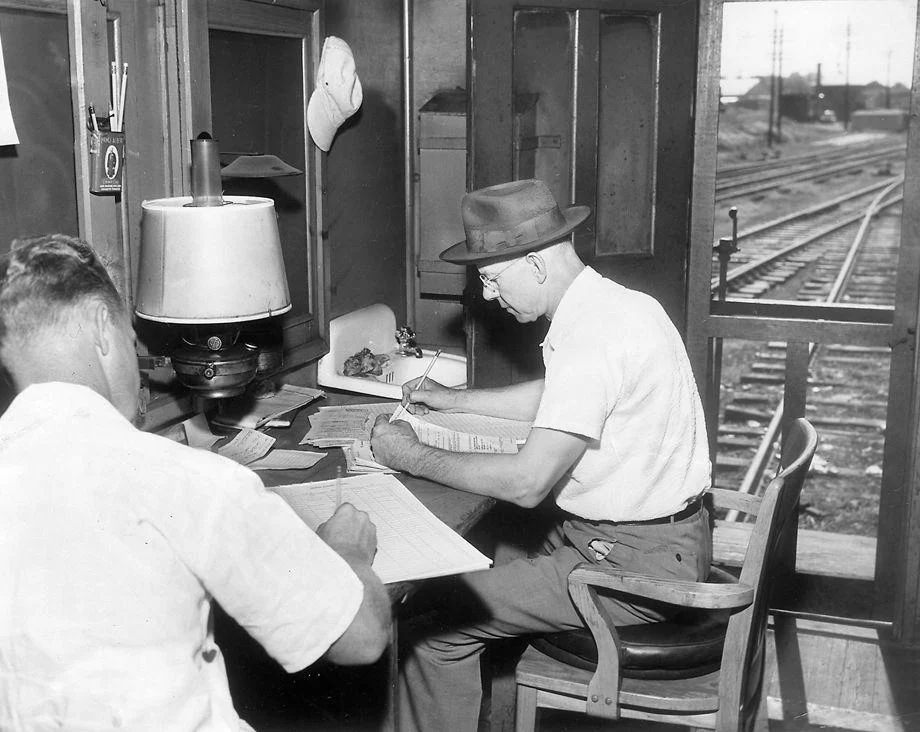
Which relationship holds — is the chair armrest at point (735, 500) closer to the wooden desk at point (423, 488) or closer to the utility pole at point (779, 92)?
the wooden desk at point (423, 488)

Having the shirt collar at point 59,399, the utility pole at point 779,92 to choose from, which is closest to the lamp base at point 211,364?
the shirt collar at point 59,399

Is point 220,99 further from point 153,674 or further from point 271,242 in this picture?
point 153,674

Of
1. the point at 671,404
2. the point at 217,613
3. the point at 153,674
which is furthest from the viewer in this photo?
the point at 671,404

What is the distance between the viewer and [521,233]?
2.49m

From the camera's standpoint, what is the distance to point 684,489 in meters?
2.42

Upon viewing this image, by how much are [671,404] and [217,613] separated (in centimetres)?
113

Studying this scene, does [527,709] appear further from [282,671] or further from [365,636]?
[365,636]

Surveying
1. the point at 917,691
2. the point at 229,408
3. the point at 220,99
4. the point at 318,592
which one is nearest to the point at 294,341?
the point at 229,408

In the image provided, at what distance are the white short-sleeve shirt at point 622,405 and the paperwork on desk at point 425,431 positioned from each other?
32 cm

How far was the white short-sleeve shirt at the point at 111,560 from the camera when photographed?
48.9 inches

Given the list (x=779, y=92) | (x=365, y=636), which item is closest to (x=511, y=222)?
(x=365, y=636)

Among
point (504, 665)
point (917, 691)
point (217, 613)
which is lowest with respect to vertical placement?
point (917, 691)

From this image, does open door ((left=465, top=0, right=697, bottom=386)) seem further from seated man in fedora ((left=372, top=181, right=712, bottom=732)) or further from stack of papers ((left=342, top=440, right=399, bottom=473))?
stack of papers ((left=342, top=440, right=399, bottom=473))

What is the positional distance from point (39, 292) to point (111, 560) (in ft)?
1.18
